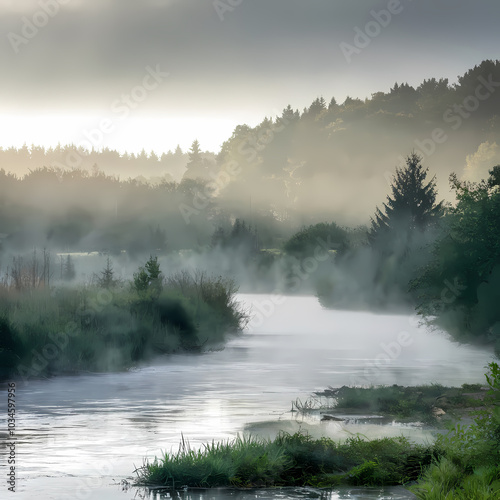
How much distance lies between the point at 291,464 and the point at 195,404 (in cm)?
926

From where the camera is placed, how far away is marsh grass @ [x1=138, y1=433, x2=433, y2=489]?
13.6 meters

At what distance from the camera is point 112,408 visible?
22469mm

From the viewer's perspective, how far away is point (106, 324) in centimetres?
3559

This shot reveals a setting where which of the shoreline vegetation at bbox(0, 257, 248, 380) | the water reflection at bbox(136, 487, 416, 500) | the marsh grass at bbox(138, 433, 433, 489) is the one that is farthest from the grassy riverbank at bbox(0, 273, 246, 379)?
the water reflection at bbox(136, 487, 416, 500)

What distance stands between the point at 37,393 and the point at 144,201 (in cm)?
10280

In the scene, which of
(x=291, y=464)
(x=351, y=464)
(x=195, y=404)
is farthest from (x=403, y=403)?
(x=291, y=464)

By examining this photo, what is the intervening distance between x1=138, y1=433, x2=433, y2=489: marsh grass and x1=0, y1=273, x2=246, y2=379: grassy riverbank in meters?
15.3

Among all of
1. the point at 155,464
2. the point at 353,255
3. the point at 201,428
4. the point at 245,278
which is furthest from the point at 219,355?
the point at 245,278

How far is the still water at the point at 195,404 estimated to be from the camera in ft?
45.0

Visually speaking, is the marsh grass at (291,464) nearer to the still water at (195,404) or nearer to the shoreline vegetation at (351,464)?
the shoreline vegetation at (351,464)

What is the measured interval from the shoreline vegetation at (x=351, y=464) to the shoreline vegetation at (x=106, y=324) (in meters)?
15.4

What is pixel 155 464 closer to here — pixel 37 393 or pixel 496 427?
pixel 496 427

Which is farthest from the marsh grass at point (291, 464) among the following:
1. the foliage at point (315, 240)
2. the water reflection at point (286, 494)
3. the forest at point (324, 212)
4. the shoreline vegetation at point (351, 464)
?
the foliage at point (315, 240)

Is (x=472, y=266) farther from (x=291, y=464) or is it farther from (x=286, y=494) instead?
(x=286, y=494)
